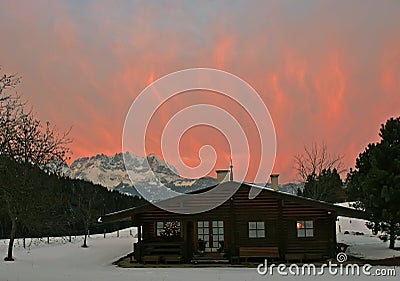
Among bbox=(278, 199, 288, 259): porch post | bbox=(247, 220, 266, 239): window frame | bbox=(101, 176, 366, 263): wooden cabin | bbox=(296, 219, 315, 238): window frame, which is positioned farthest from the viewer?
bbox=(247, 220, 266, 239): window frame

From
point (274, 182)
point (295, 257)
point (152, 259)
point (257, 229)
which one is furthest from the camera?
point (274, 182)

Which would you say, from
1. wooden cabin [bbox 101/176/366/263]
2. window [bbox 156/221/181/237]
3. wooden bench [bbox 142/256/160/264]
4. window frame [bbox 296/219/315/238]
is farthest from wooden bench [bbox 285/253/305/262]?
wooden bench [bbox 142/256/160/264]

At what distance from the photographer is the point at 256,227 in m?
21.5

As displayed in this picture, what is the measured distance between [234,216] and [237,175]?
1755cm

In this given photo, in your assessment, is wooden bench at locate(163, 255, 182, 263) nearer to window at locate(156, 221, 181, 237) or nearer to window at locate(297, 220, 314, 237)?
window at locate(156, 221, 181, 237)

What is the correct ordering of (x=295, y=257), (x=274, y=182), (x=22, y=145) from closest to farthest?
1. (x=22, y=145)
2. (x=295, y=257)
3. (x=274, y=182)

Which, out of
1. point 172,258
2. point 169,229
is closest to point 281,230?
point 172,258

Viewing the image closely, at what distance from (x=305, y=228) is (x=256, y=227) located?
2089 mm

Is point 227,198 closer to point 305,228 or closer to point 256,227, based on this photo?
point 256,227

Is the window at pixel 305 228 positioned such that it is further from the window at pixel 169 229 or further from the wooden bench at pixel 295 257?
the window at pixel 169 229

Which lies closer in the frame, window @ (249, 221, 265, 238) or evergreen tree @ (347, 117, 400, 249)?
evergreen tree @ (347, 117, 400, 249)

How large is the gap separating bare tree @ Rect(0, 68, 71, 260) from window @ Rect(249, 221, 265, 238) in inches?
344

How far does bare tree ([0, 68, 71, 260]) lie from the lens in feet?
42.4

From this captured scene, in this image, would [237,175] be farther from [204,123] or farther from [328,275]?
[328,275]
